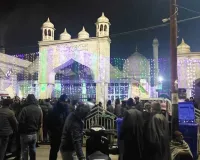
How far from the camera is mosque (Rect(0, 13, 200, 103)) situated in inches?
1017

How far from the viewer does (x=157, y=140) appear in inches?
181

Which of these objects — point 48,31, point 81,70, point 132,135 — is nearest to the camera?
point 132,135

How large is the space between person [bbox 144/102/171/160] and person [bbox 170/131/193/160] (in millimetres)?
666

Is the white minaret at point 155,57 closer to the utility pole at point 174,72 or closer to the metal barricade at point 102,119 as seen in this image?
the metal barricade at point 102,119

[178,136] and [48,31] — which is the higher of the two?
[48,31]

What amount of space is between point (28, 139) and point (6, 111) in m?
0.76

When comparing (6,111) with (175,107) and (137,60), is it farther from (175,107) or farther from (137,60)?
(137,60)

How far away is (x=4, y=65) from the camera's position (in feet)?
107

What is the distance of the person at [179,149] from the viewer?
5.28 meters

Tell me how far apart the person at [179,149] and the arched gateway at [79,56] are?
63.6ft

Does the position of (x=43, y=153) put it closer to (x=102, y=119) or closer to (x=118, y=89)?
(x=102, y=119)

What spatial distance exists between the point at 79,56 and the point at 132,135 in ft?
73.2

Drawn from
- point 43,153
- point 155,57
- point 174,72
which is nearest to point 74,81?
point 155,57

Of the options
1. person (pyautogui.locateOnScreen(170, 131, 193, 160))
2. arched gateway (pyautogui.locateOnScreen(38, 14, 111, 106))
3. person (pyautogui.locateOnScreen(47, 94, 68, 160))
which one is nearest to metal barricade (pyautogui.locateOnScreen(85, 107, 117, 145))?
person (pyautogui.locateOnScreen(47, 94, 68, 160))
